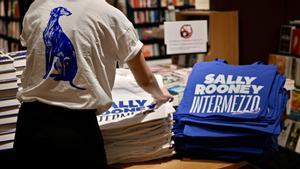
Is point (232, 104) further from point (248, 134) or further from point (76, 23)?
point (76, 23)

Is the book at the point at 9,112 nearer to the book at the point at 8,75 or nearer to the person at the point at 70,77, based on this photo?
the book at the point at 8,75

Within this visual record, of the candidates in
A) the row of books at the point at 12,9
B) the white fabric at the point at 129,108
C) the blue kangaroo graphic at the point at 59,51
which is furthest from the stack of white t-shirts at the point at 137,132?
the row of books at the point at 12,9

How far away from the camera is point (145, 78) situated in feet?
4.33

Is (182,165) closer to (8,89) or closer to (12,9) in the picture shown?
(8,89)

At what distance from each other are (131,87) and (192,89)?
0.24 m

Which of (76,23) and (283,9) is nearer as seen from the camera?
(76,23)

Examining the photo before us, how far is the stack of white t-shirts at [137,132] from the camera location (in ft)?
4.35

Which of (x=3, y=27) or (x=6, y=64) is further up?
(x=6, y=64)

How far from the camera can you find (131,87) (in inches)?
58.1

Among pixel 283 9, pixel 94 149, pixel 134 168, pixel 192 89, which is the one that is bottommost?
pixel 134 168

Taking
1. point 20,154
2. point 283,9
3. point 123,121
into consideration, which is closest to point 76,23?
point 123,121

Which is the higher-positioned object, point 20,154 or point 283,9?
point 283,9

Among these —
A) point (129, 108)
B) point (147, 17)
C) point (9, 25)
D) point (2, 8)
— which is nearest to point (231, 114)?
point (129, 108)

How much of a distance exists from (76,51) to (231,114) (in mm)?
561
